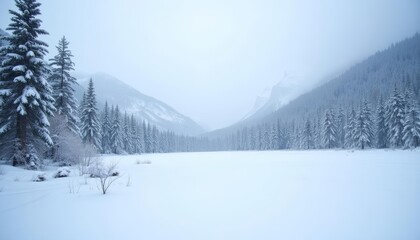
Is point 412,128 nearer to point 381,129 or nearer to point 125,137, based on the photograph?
point 381,129

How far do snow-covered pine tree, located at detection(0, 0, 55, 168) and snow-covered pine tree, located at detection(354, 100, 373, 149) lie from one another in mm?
62122

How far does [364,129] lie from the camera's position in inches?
2036

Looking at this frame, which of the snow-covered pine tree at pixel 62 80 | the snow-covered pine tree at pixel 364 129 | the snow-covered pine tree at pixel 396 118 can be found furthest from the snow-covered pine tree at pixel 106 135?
the snow-covered pine tree at pixel 396 118

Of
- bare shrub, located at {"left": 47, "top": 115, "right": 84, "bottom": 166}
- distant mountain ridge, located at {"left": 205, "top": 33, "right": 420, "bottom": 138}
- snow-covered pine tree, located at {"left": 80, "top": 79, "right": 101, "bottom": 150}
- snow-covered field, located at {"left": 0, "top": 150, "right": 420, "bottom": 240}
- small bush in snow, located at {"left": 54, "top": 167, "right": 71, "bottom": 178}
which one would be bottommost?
snow-covered field, located at {"left": 0, "top": 150, "right": 420, "bottom": 240}

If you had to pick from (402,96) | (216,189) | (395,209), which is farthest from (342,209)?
(402,96)

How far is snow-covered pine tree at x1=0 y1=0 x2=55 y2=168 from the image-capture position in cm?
1666

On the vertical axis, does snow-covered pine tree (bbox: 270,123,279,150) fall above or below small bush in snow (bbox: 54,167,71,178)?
above

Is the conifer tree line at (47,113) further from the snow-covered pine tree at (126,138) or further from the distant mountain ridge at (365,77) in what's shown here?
the distant mountain ridge at (365,77)

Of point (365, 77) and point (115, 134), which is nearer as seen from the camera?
point (115, 134)

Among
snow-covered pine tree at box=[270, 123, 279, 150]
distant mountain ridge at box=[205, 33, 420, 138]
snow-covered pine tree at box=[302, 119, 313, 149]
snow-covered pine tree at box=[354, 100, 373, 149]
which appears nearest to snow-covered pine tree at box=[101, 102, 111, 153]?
snow-covered pine tree at box=[302, 119, 313, 149]

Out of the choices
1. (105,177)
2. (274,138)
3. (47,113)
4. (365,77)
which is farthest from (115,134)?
(365,77)

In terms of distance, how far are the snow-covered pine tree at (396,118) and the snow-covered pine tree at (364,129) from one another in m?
5.23

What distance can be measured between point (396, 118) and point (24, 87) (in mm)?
62646

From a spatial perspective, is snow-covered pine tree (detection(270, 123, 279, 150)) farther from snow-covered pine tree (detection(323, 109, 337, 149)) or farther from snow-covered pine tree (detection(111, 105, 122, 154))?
snow-covered pine tree (detection(111, 105, 122, 154))
